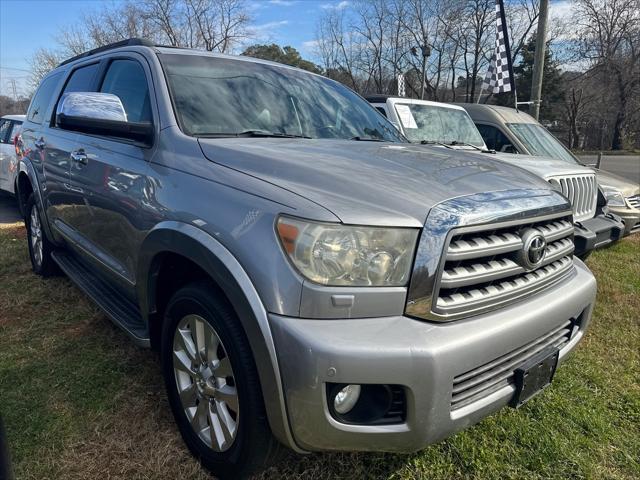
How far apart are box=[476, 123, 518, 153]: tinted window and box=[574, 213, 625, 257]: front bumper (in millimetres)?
2259

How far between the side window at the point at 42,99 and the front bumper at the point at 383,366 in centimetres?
373

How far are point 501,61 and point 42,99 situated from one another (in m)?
9.51

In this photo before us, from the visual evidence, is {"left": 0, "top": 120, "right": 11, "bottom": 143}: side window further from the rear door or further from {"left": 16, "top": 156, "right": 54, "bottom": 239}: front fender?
the rear door

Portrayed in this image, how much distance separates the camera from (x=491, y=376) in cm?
180

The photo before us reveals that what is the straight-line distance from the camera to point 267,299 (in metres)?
1.60

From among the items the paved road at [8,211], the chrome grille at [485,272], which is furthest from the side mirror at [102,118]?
the paved road at [8,211]

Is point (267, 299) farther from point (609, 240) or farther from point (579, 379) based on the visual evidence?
point (609, 240)

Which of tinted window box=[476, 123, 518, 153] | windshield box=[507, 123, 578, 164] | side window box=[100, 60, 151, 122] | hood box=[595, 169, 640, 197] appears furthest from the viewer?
tinted window box=[476, 123, 518, 153]

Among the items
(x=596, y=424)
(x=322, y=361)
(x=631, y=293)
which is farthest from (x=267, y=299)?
(x=631, y=293)

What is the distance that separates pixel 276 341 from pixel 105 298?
1.82m

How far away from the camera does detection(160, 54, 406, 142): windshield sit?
244cm

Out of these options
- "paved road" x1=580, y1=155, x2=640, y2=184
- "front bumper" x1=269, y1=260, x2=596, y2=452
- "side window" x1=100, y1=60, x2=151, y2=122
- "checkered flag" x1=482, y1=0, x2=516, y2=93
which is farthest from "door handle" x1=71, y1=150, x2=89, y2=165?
"paved road" x1=580, y1=155, x2=640, y2=184

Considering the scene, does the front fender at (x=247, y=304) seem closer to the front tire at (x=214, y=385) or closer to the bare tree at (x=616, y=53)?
the front tire at (x=214, y=385)

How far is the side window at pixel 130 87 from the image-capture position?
2.62m
